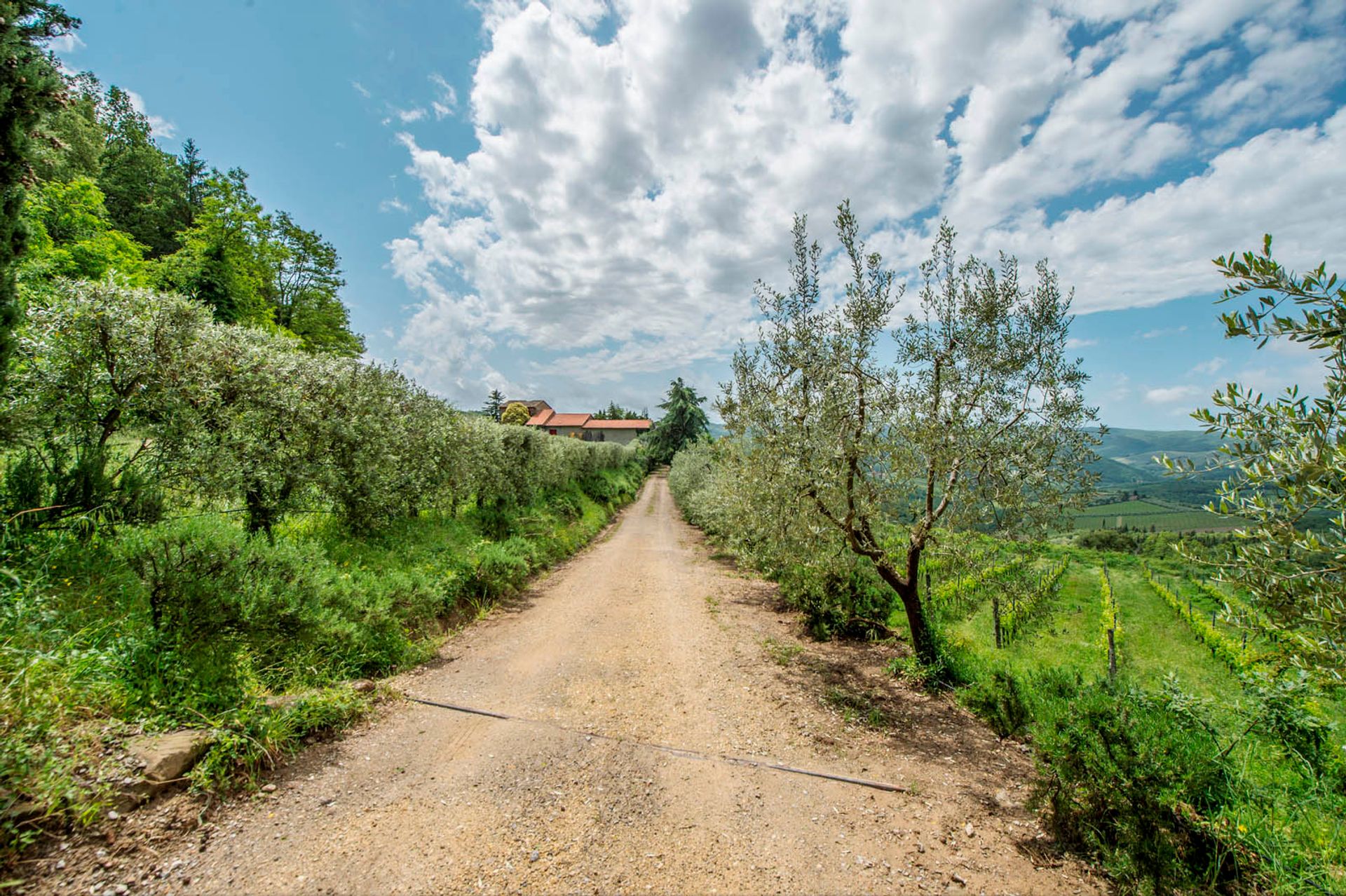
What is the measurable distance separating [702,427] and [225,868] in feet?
192

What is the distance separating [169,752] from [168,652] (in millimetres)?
1210

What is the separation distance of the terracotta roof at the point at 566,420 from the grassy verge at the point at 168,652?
3426 inches

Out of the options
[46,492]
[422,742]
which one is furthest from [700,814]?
[46,492]

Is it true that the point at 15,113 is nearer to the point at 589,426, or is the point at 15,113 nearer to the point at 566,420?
the point at 589,426

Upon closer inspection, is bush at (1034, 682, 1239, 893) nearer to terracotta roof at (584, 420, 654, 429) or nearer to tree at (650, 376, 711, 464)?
tree at (650, 376, 711, 464)

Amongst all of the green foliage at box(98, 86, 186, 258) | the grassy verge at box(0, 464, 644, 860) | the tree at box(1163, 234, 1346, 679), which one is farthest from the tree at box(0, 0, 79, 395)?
the green foliage at box(98, 86, 186, 258)

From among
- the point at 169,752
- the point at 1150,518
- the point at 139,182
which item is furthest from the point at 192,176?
the point at 1150,518

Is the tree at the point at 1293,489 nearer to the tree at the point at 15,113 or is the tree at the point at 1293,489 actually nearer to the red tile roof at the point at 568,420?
the tree at the point at 15,113

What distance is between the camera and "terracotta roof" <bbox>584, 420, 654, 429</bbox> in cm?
9219

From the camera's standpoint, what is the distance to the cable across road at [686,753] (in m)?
5.42

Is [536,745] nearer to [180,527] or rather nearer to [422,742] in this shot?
[422,742]

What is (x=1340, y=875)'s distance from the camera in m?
3.37

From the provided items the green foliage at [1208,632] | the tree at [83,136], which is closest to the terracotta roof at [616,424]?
the tree at [83,136]

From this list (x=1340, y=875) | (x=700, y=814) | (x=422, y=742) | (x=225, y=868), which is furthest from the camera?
(x=422, y=742)
